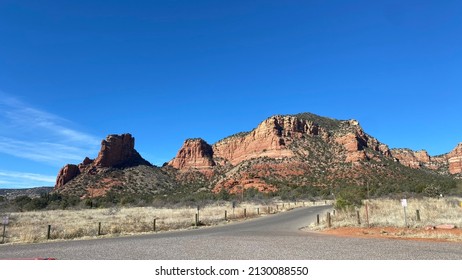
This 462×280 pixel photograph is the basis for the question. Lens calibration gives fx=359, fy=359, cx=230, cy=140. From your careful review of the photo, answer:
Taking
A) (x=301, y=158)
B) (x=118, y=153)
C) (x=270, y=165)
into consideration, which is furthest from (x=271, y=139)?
(x=118, y=153)

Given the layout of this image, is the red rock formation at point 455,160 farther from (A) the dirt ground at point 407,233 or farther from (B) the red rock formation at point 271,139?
(A) the dirt ground at point 407,233

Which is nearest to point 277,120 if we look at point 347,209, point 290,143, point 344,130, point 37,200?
A: point 290,143

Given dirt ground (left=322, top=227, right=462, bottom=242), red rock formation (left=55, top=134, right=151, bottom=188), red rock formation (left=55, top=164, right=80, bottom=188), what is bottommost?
dirt ground (left=322, top=227, right=462, bottom=242)

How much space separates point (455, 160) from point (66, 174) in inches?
5462

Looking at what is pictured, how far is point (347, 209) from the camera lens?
29281mm

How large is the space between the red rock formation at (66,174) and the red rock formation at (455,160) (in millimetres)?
129716

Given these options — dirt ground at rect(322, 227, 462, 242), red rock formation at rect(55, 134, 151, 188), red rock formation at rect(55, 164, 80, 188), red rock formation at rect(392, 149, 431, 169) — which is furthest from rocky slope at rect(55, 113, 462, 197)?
Answer: dirt ground at rect(322, 227, 462, 242)

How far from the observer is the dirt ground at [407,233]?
14676 millimetres

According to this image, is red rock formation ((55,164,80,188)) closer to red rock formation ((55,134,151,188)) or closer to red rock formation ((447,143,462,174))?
red rock formation ((55,134,151,188))

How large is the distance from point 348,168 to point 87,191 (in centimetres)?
7112

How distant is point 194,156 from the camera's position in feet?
475

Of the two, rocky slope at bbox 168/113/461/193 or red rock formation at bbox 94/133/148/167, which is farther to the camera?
red rock formation at bbox 94/133/148/167

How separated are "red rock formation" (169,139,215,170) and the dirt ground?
121m

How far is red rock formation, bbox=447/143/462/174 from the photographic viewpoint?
126312 mm
